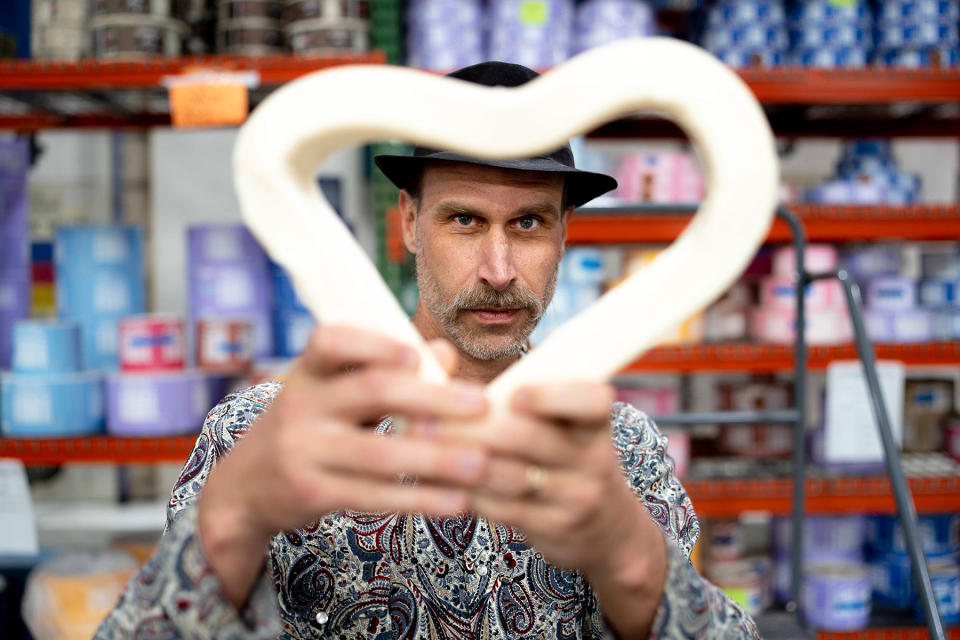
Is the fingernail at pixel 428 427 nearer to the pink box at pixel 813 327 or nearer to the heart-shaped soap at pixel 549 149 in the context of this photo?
the heart-shaped soap at pixel 549 149

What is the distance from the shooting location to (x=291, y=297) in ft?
6.37

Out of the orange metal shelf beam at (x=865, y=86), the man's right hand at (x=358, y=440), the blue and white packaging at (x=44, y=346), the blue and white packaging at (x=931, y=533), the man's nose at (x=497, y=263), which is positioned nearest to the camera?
the man's right hand at (x=358, y=440)

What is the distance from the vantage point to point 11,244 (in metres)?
2.04

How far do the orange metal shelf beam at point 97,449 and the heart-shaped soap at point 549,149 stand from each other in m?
1.44

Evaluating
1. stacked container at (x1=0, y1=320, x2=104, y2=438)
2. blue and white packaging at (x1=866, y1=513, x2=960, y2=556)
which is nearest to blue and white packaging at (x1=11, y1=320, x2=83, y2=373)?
stacked container at (x1=0, y1=320, x2=104, y2=438)

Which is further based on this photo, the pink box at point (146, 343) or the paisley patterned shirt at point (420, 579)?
the pink box at point (146, 343)

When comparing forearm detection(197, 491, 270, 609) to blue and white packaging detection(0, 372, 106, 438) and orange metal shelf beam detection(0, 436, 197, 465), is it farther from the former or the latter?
blue and white packaging detection(0, 372, 106, 438)

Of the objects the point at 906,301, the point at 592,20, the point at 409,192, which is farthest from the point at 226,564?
the point at 906,301

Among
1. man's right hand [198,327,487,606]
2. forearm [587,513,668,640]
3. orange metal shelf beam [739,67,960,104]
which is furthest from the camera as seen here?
orange metal shelf beam [739,67,960,104]

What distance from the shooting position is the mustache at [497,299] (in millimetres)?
946

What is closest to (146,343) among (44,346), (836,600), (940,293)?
(44,346)

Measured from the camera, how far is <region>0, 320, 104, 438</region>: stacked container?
5.84 ft

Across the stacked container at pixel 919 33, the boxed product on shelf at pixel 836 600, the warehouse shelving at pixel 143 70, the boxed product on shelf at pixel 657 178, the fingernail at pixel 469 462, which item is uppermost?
the stacked container at pixel 919 33

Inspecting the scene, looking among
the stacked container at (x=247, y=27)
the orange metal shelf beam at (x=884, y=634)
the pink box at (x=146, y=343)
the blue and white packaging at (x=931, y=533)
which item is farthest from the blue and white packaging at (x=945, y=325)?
the pink box at (x=146, y=343)
